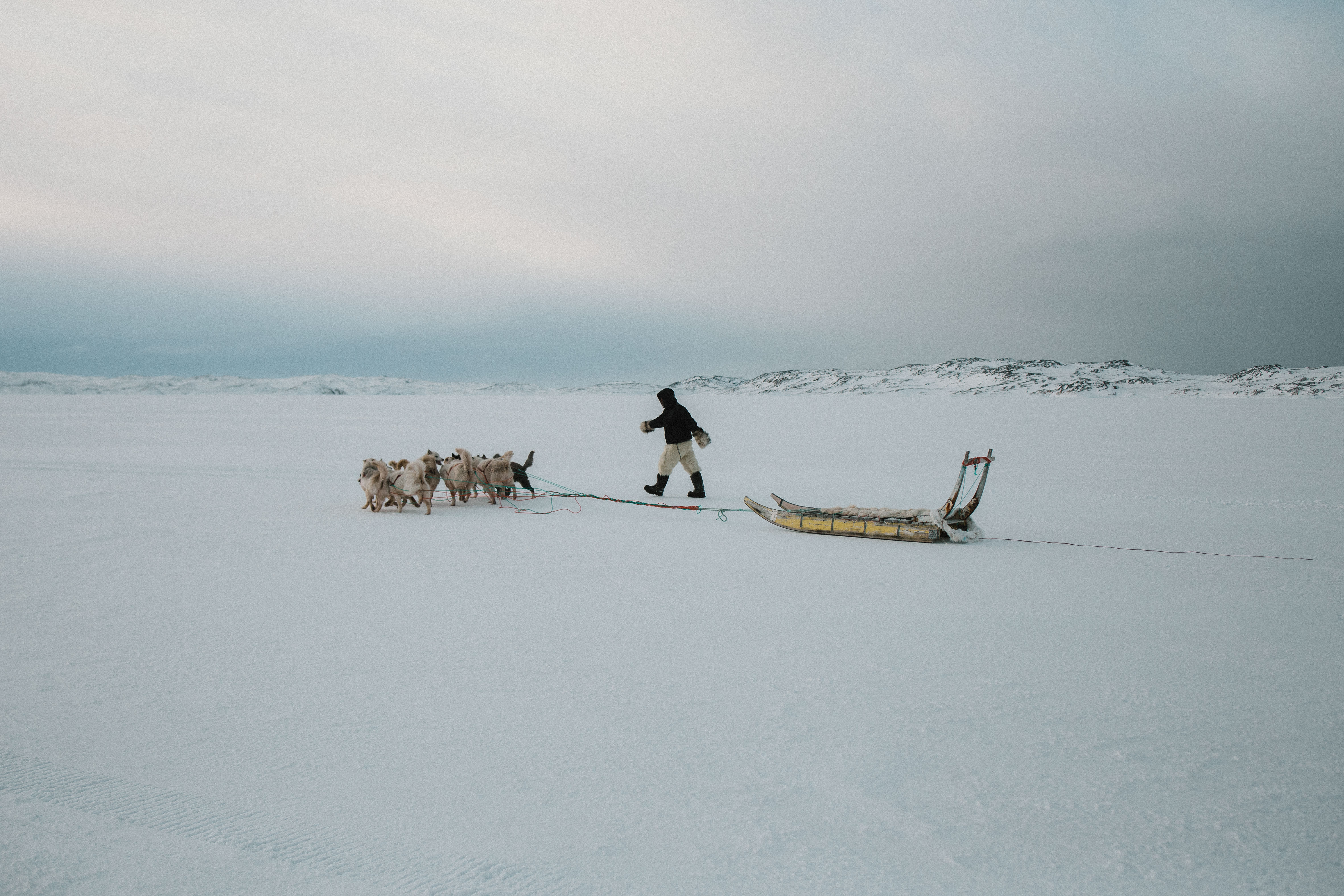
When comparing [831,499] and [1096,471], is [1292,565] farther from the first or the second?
[1096,471]

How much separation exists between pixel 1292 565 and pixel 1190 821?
558 cm

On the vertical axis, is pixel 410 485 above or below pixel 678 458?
below

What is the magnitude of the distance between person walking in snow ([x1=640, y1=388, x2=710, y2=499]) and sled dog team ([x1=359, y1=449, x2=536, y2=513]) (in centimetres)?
189

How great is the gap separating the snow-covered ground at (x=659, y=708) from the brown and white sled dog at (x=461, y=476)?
101 cm

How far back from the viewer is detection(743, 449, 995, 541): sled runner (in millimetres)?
7918

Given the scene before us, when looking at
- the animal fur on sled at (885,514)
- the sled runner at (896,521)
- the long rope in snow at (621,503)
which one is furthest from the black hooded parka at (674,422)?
the animal fur on sled at (885,514)

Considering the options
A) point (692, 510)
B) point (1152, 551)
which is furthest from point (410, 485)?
point (1152, 551)

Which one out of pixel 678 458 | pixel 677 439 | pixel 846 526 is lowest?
pixel 846 526

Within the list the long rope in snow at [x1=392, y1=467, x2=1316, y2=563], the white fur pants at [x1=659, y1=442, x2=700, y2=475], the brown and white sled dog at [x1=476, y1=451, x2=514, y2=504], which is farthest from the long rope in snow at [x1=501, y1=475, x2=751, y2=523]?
the white fur pants at [x1=659, y1=442, x2=700, y2=475]

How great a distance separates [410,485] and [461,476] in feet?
2.54

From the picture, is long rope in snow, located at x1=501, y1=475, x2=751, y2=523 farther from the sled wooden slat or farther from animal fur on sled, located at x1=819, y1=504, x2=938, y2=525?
animal fur on sled, located at x1=819, y1=504, x2=938, y2=525

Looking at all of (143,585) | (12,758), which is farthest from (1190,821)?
(143,585)

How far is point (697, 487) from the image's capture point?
36.7 feet

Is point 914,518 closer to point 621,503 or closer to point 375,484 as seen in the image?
point 621,503
